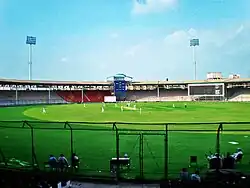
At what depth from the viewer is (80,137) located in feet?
74.2

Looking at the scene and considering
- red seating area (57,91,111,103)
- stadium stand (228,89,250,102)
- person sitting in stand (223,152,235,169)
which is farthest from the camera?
red seating area (57,91,111,103)

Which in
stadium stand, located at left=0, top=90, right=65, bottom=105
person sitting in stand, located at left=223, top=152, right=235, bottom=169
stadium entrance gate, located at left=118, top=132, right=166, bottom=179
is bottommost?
stadium entrance gate, located at left=118, top=132, right=166, bottom=179

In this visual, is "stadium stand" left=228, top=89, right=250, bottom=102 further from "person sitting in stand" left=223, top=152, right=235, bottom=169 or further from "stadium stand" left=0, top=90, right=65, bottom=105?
"person sitting in stand" left=223, top=152, right=235, bottom=169

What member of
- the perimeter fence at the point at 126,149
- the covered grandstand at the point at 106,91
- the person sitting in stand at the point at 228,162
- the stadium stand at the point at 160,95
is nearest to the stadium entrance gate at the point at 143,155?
the perimeter fence at the point at 126,149

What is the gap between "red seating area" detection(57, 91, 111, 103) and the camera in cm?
10431

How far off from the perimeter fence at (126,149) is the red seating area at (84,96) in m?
79.8

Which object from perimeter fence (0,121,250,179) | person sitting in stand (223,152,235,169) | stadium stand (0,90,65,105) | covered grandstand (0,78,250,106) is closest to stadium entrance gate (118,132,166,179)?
perimeter fence (0,121,250,179)

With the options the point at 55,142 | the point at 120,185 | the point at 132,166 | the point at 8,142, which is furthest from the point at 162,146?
the point at 8,142

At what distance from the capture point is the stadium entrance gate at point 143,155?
12406mm

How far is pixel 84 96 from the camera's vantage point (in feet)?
356

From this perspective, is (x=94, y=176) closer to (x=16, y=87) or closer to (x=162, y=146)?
(x=162, y=146)

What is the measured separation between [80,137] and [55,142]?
2610mm

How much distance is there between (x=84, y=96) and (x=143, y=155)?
93.7 m

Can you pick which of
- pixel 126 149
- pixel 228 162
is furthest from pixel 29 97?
pixel 228 162
